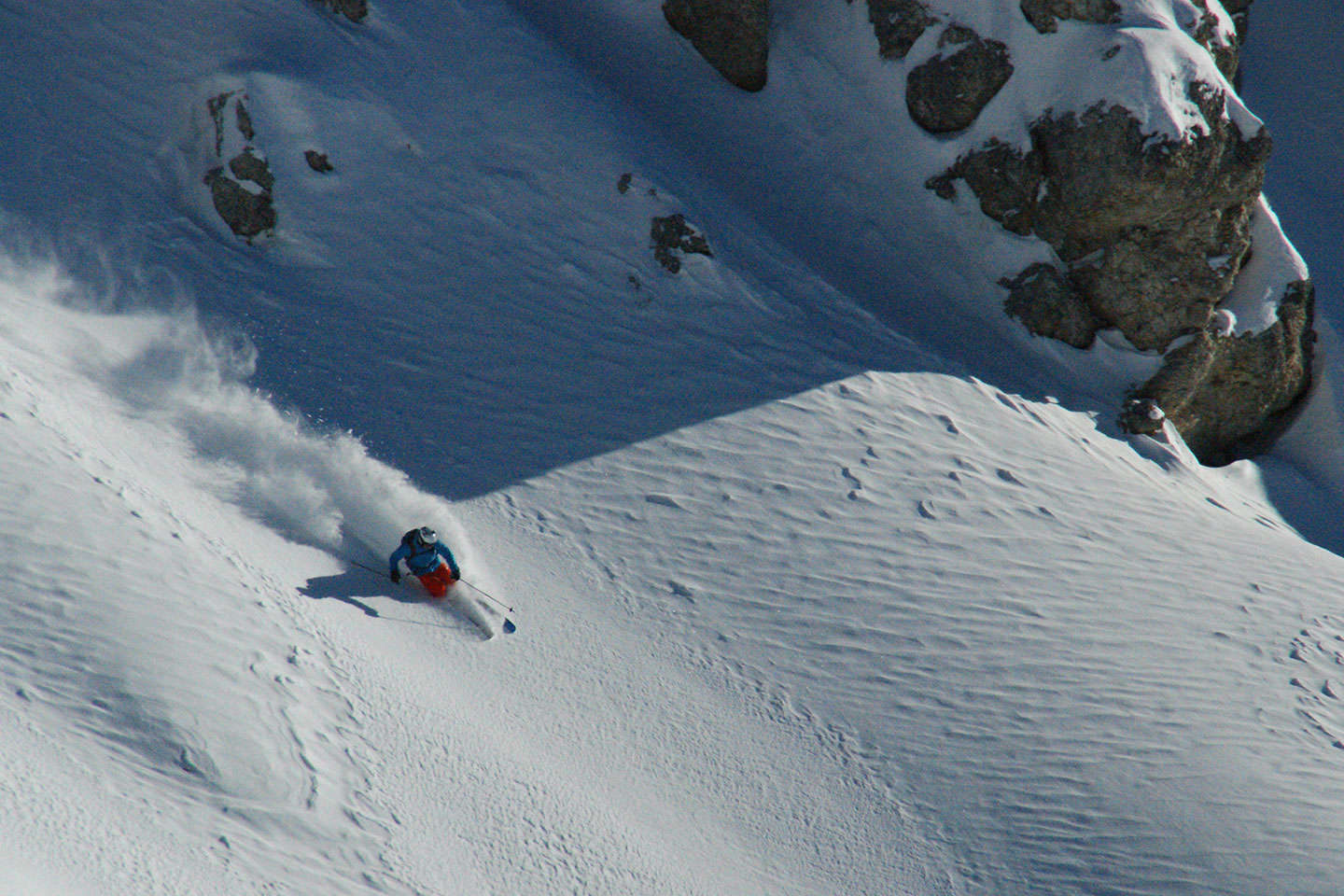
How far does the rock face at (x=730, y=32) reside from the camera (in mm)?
13273

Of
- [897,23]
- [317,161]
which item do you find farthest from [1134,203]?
[317,161]

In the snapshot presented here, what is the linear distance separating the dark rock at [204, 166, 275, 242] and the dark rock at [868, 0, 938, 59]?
330 inches

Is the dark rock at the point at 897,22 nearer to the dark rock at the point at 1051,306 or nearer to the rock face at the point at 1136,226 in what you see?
the rock face at the point at 1136,226

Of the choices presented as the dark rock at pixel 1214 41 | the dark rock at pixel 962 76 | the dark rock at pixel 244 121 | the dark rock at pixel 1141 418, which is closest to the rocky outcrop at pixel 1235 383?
the dark rock at pixel 1141 418

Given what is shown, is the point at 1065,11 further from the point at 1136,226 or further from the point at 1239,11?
the point at 1239,11

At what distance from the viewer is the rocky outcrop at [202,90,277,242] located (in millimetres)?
11516

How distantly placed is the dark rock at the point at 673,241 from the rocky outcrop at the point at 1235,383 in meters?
6.11

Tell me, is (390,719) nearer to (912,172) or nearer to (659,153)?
(659,153)

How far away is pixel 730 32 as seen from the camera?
1342 cm

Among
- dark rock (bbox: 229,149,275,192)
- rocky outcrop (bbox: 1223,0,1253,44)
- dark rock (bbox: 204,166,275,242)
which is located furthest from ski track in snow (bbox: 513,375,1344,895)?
rocky outcrop (bbox: 1223,0,1253,44)

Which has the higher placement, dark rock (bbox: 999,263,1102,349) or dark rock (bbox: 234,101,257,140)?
dark rock (bbox: 999,263,1102,349)

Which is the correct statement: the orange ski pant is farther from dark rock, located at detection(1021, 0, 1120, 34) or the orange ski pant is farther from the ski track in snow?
dark rock, located at detection(1021, 0, 1120, 34)

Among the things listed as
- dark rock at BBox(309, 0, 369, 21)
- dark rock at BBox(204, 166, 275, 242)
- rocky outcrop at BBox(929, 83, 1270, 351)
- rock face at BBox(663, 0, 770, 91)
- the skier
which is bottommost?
the skier

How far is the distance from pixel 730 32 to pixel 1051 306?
230 inches
